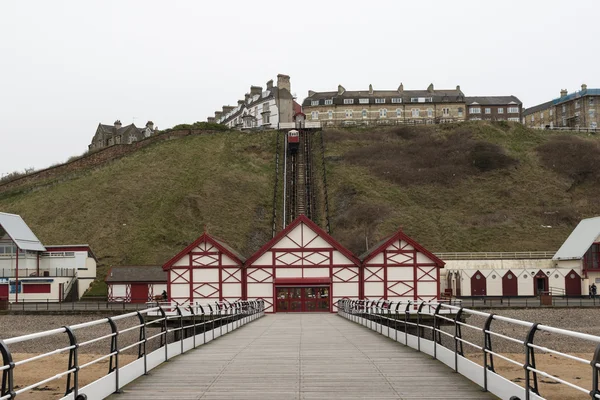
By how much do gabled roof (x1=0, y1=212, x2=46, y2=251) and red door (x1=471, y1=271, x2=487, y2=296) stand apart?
136 feet

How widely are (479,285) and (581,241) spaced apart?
33.7 feet

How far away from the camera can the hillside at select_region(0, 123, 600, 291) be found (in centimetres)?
7694

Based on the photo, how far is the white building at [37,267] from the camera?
6178 cm

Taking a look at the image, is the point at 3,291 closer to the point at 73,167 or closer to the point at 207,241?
the point at 207,241

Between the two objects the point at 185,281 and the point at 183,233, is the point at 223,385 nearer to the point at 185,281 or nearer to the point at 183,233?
the point at 185,281

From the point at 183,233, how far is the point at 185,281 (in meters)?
25.6

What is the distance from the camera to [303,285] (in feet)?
171

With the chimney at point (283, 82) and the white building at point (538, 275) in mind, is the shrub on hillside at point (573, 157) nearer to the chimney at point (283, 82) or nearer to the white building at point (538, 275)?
the white building at point (538, 275)

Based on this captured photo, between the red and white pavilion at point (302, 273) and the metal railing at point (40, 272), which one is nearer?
the red and white pavilion at point (302, 273)

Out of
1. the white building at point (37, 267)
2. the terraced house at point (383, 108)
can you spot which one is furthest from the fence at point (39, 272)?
the terraced house at point (383, 108)

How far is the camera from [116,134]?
461ft

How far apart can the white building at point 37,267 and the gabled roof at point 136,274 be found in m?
6.00

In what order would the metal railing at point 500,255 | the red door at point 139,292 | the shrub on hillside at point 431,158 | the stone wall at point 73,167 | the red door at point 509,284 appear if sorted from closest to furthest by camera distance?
the red door at point 139,292, the red door at point 509,284, the metal railing at point 500,255, the shrub on hillside at point 431,158, the stone wall at point 73,167

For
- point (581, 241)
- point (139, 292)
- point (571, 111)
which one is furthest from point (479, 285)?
point (571, 111)
